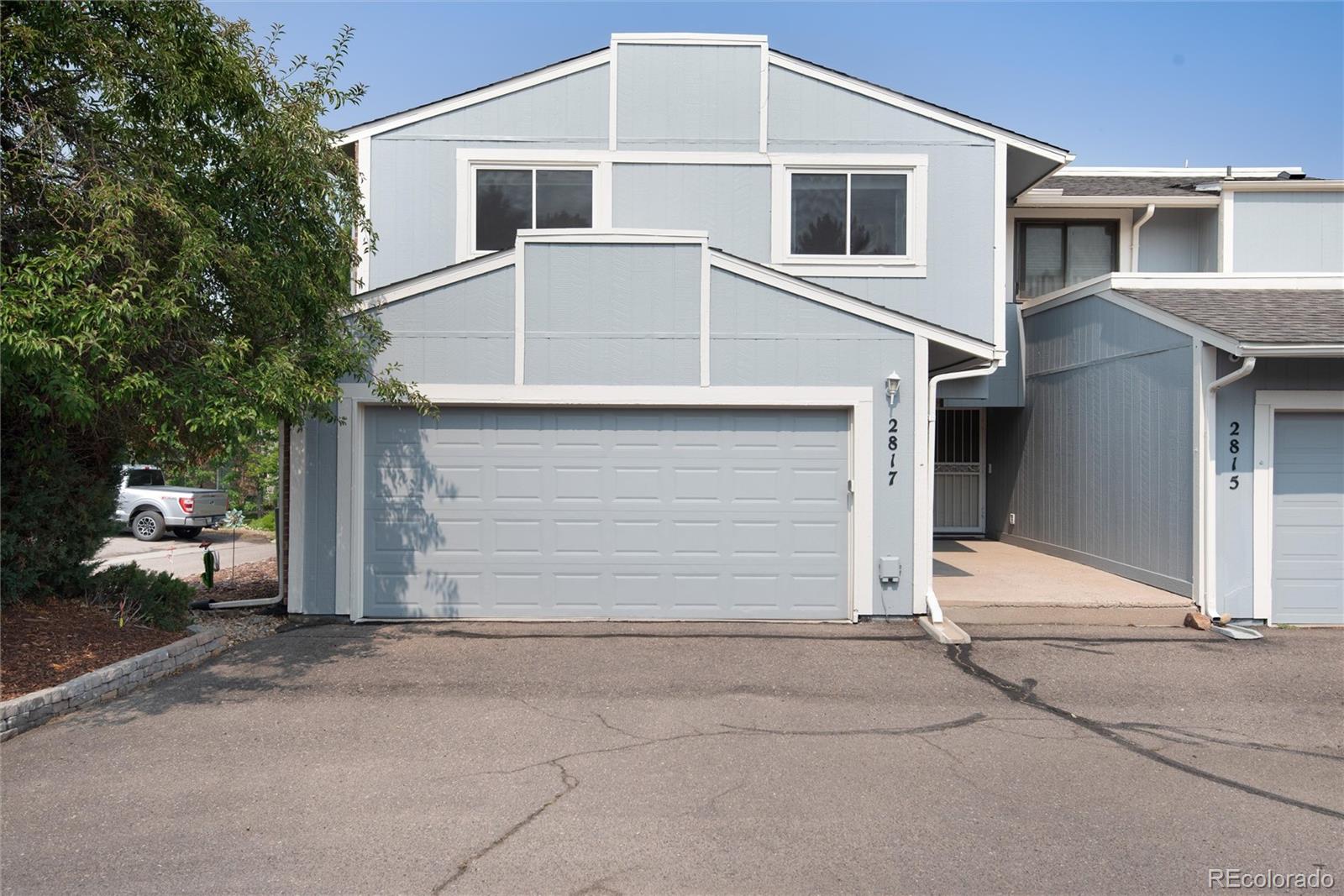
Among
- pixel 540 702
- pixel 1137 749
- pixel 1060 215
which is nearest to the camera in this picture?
pixel 1137 749

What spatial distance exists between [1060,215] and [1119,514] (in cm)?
577

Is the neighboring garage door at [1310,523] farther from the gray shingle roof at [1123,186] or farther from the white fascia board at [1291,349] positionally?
the gray shingle roof at [1123,186]

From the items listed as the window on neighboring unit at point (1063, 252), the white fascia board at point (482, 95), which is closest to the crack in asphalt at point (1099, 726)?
the white fascia board at point (482, 95)

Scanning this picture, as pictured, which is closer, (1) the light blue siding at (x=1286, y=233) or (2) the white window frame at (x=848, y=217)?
(2) the white window frame at (x=848, y=217)

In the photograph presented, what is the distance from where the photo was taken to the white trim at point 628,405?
9.15m

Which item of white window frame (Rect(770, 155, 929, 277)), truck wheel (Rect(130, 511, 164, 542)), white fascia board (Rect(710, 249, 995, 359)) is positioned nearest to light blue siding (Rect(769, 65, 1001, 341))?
white window frame (Rect(770, 155, 929, 277))

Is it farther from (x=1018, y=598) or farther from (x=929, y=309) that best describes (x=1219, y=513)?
(x=929, y=309)

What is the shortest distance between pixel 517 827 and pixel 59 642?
477cm

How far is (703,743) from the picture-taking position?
5.62 meters

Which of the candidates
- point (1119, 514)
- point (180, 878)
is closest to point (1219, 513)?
point (1119, 514)

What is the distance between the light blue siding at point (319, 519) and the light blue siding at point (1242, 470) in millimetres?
9669

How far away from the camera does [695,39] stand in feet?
37.2

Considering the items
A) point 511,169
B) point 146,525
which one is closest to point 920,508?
point 511,169

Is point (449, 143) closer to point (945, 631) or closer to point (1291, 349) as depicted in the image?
point (945, 631)
